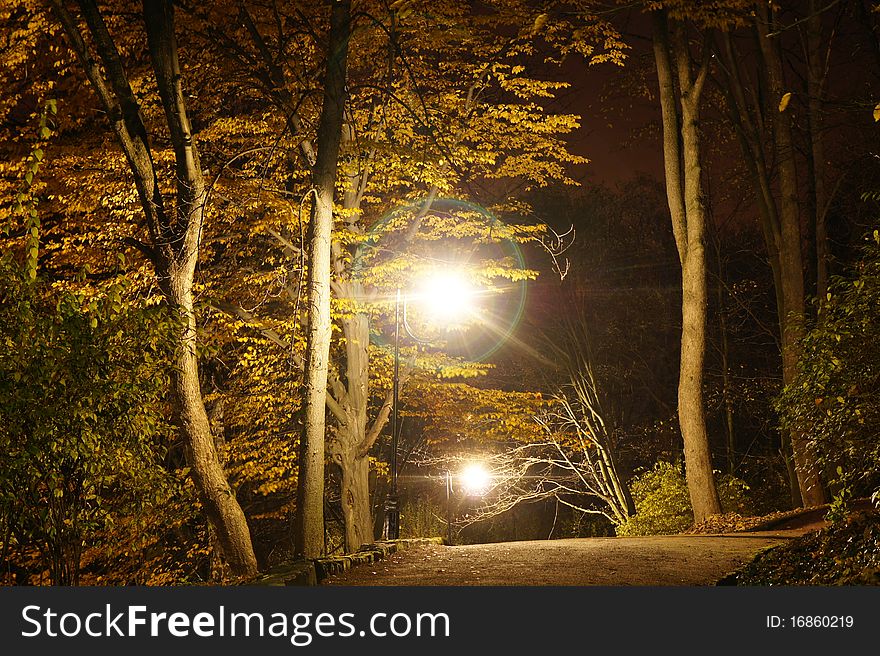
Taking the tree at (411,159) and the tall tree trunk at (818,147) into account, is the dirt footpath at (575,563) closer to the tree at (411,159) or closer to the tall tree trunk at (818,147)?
the tree at (411,159)

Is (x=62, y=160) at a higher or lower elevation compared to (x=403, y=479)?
higher

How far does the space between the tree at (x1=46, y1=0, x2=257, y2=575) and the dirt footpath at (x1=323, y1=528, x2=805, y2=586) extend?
2738mm

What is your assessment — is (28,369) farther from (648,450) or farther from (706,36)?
(648,450)

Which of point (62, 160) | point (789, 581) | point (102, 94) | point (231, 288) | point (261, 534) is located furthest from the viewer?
point (261, 534)

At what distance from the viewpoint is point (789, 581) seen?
22.1ft

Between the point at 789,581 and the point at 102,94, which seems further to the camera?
the point at 102,94

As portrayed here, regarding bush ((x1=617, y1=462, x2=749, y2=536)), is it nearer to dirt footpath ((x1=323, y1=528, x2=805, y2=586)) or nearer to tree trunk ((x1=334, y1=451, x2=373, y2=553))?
dirt footpath ((x1=323, y1=528, x2=805, y2=586))

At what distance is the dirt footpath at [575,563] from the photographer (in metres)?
7.95

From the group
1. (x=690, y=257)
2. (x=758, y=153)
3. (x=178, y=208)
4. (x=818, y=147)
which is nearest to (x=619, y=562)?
(x=178, y=208)

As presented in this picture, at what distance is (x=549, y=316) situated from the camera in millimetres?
24375

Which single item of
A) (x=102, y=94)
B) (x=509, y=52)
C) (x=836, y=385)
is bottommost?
(x=836, y=385)

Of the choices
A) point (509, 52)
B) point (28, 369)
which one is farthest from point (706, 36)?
point (28, 369)

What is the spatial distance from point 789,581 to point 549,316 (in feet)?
58.4

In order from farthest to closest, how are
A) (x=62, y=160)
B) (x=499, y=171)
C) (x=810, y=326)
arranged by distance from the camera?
(x=499, y=171)
(x=62, y=160)
(x=810, y=326)
